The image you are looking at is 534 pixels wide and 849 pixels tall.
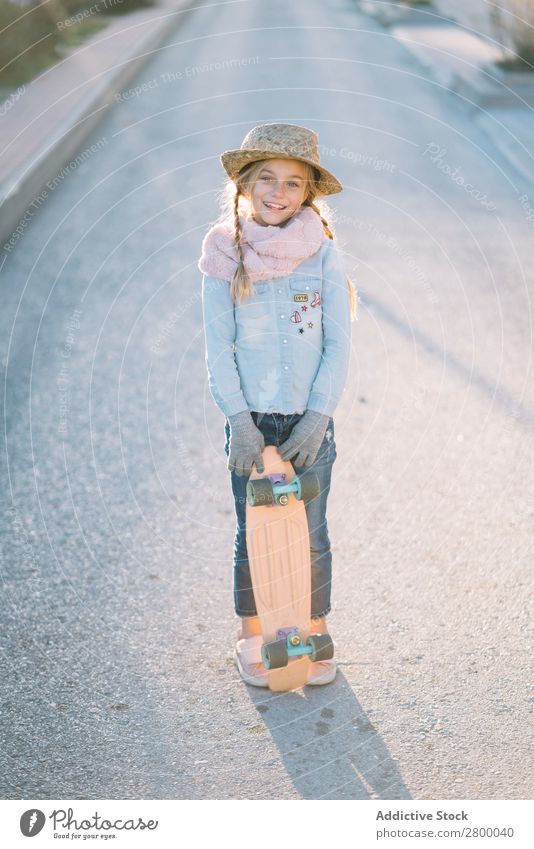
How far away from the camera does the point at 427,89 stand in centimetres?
1540

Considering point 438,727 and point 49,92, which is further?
point 49,92

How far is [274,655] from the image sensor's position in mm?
3434

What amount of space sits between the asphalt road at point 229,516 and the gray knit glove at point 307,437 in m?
0.79

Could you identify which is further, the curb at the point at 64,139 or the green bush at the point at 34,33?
the green bush at the point at 34,33

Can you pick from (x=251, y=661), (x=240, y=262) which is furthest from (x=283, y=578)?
(x=240, y=262)

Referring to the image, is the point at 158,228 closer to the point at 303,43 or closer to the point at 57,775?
the point at 57,775

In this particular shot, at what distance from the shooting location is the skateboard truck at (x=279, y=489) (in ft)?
11.1

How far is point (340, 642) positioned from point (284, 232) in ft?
4.84

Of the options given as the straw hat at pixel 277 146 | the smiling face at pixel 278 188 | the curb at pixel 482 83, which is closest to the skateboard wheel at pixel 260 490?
the smiling face at pixel 278 188

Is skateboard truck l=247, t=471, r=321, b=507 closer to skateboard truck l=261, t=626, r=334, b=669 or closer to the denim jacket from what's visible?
the denim jacket

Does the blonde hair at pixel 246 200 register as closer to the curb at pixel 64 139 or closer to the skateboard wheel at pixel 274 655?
the skateboard wheel at pixel 274 655

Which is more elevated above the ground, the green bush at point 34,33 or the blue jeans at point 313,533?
the green bush at point 34,33

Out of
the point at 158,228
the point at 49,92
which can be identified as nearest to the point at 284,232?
the point at 158,228

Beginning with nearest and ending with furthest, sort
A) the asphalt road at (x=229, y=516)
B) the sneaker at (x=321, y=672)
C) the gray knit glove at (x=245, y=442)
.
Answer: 1. the asphalt road at (x=229, y=516)
2. the gray knit glove at (x=245, y=442)
3. the sneaker at (x=321, y=672)
